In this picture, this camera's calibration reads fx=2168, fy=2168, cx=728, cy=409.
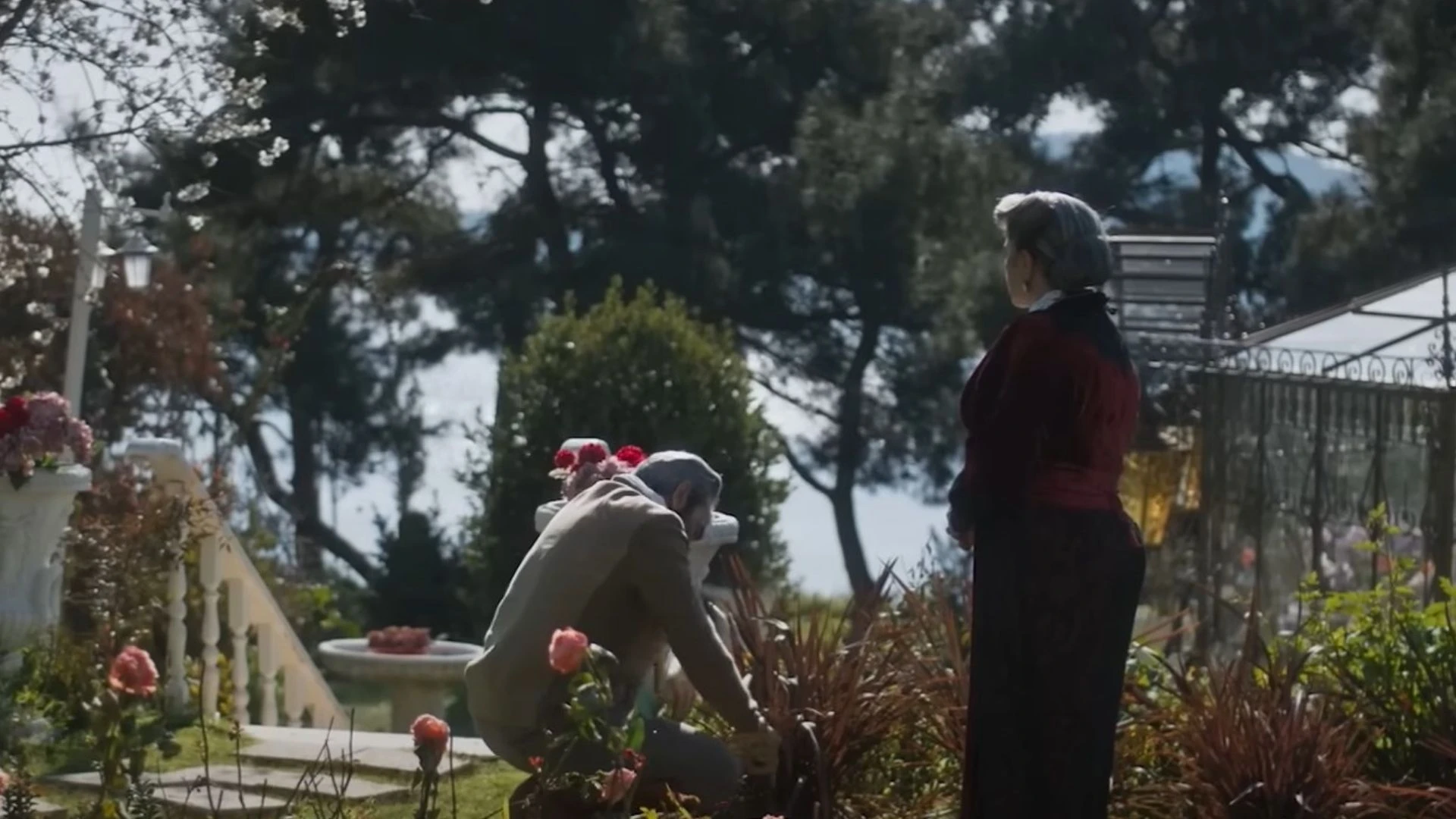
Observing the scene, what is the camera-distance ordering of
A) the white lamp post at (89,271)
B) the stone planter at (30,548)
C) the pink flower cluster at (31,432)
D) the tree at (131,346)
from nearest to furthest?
the pink flower cluster at (31,432) < the stone planter at (30,548) < the white lamp post at (89,271) < the tree at (131,346)

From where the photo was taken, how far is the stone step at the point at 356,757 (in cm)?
647

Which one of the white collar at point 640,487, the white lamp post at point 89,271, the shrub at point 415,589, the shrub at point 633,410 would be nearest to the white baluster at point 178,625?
the white lamp post at point 89,271

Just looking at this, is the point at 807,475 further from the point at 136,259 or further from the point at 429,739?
the point at 429,739

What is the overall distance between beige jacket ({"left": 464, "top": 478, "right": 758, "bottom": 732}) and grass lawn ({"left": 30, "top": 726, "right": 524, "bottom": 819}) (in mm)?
856

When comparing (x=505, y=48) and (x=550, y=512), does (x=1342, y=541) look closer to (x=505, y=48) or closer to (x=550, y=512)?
(x=550, y=512)

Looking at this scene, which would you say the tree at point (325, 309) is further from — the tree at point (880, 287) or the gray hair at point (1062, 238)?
the gray hair at point (1062, 238)

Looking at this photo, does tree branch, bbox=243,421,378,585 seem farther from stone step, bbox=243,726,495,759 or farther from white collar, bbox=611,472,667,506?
white collar, bbox=611,472,667,506

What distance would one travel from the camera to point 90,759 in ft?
21.4

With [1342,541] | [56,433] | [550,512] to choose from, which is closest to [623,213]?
[1342,541]

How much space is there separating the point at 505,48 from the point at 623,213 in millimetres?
1759

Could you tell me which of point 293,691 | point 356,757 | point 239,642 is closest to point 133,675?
point 356,757

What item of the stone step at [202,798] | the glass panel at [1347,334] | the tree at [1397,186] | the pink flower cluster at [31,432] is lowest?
the stone step at [202,798]

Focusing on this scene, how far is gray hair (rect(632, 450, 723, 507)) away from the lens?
175 inches

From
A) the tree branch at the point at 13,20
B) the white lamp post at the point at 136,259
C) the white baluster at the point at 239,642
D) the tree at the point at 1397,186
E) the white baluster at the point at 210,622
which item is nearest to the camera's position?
the tree branch at the point at 13,20
